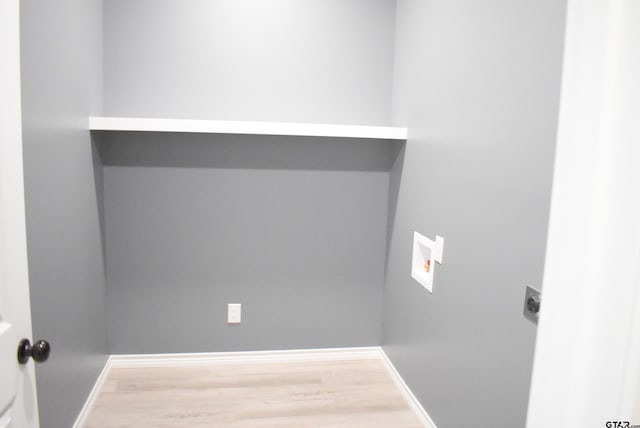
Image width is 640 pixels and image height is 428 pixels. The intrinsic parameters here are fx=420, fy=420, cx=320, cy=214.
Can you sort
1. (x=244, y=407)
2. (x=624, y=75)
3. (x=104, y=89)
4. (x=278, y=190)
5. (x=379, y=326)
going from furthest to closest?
1. (x=379, y=326)
2. (x=278, y=190)
3. (x=104, y=89)
4. (x=244, y=407)
5. (x=624, y=75)

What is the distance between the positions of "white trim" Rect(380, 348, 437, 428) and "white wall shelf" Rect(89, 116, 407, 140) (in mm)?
1391

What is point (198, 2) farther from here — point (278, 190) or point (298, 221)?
point (298, 221)

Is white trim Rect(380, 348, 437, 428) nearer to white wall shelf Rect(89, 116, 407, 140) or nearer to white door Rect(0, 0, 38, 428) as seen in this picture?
white wall shelf Rect(89, 116, 407, 140)

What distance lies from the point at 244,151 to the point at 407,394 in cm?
167

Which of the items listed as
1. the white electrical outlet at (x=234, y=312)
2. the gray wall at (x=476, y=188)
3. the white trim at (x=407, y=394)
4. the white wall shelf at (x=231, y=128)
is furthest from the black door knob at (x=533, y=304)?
the white electrical outlet at (x=234, y=312)

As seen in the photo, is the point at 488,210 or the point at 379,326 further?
the point at 379,326

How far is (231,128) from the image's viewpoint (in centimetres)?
224

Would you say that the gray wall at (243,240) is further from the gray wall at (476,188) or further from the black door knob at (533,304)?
the black door knob at (533,304)

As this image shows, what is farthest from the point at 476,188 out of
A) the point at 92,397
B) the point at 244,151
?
the point at 92,397

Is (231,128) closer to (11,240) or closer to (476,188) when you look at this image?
(476,188)

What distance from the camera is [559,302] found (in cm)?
54

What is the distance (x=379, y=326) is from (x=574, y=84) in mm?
2483

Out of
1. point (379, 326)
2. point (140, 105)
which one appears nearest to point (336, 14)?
point (140, 105)

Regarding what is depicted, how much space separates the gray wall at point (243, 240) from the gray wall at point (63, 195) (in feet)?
0.69
